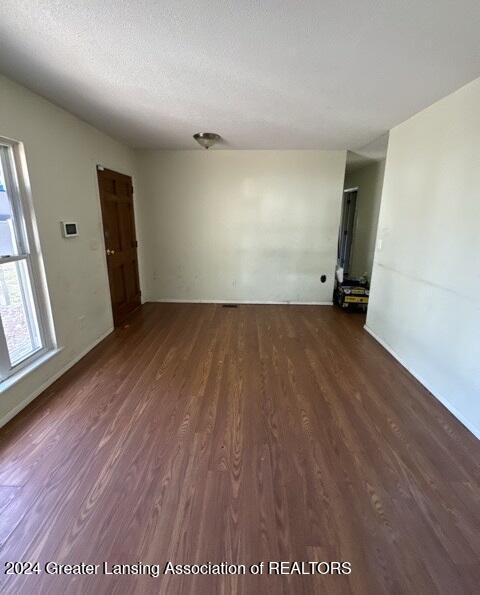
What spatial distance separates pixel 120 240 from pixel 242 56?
2792 mm

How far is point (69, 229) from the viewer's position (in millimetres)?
2703

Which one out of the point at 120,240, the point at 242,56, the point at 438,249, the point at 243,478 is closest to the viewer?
the point at 243,478

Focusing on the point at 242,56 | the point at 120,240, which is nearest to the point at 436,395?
the point at 242,56

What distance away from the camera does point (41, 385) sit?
7.66ft

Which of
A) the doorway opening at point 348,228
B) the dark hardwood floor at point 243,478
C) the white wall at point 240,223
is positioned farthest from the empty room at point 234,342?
the doorway opening at point 348,228

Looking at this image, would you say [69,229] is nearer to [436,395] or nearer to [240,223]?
[240,223]

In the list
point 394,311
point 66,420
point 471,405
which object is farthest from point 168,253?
point 471,405

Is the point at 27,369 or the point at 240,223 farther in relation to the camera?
the point at 240,223

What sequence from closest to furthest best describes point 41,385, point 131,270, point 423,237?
point 41,385 < point 423,237 < point 131,270

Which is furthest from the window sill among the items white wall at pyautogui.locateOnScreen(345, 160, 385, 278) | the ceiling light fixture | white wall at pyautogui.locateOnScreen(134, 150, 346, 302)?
white wall at pyautogui.locateOnScreen(345, 160, 385, 278)

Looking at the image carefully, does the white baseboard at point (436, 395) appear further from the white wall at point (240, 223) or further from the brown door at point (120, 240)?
the brown door at point (120, 240)

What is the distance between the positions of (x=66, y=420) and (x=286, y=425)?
5.12ft

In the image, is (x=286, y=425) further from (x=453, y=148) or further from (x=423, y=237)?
(x=453, y=148)

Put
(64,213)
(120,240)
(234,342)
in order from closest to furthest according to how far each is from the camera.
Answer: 1. (64,213)
2. (234,342)
3. (120,240)
